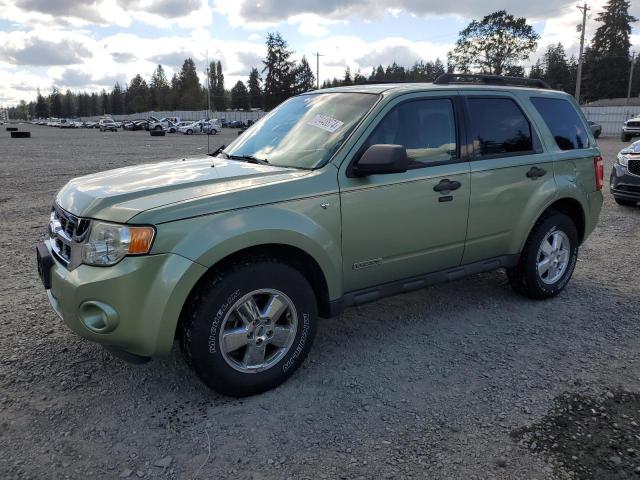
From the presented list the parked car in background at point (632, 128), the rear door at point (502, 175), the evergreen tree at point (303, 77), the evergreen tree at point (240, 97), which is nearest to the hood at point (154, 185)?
the rear door at point (502, 175)

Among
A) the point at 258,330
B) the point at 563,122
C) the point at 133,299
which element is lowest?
the point at 258,330

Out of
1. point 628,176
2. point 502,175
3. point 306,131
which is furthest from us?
point 628,176

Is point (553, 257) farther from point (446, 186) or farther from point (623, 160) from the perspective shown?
point (623, 160)

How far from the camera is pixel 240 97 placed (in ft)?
378

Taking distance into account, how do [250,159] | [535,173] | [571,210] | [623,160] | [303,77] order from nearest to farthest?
1. [250,159]
2. [535,173]
3. [571,210]
4. [623,160]
5. [303,77]

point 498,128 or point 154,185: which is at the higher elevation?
point 498,128

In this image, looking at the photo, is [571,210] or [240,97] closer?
[571,210]

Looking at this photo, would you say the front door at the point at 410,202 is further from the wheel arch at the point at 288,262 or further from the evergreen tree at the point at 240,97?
the evergreen tree at the point at 240,97

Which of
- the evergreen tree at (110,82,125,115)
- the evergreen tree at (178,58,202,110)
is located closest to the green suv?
the evergreen tree at (178,58,202,110)

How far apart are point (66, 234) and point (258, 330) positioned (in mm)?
1285

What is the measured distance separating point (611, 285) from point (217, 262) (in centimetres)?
428

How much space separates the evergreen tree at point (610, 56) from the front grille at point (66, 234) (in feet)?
308

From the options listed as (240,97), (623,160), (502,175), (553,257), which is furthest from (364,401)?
(240,97)

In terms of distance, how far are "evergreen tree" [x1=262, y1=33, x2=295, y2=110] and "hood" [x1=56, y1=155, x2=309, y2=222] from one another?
82502mm
